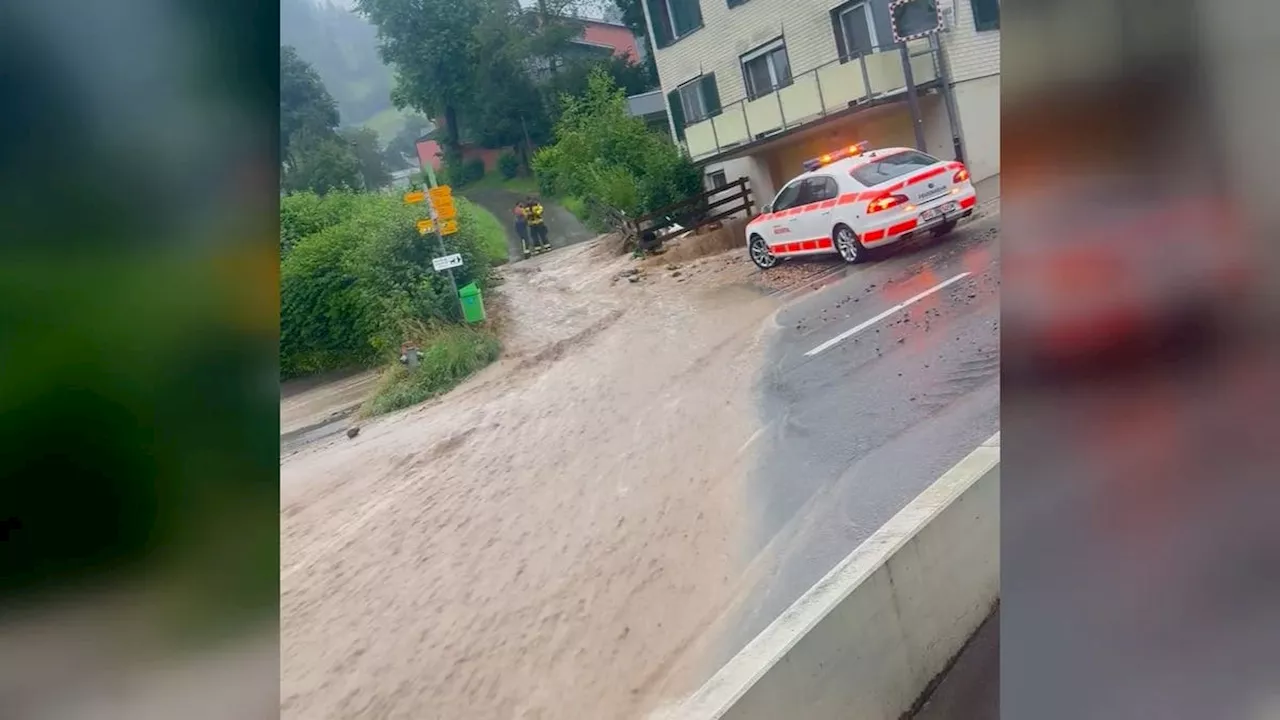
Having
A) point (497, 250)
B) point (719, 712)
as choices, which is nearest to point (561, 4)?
point (497, 250)

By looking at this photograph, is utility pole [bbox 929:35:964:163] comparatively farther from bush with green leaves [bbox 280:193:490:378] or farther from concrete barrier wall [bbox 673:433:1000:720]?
bush with green leaves [bbox 280:193:490:378]

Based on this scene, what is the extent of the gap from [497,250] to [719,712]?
875mm

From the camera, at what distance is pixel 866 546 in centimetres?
158

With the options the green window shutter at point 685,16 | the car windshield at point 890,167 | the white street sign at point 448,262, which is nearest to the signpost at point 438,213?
the white street sign at point 448,262

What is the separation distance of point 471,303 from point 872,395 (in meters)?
0.82

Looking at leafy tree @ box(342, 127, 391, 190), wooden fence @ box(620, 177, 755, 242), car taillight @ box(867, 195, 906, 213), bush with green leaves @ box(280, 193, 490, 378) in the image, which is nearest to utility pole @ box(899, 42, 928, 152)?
car taillight @ box(867, 195, 906, 213)

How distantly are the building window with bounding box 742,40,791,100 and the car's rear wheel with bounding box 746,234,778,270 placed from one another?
11.6 inches

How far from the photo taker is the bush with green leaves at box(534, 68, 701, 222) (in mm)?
1482

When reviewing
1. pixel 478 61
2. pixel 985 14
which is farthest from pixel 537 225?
pixel 985 14

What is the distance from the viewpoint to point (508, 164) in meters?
1.45

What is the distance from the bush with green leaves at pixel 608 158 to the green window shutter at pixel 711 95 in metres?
0.12
